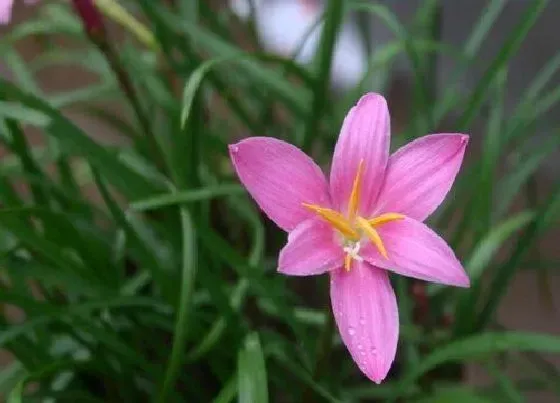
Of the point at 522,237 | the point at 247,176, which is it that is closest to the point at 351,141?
the point at 247,176

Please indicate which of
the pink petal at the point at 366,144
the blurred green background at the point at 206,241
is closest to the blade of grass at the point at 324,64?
the blurred green background at the point at 206,241

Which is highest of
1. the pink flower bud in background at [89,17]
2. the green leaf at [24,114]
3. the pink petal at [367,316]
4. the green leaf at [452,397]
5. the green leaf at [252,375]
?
the pink flower bud in background at [89,17]

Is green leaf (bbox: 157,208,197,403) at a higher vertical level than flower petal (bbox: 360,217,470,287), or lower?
lower

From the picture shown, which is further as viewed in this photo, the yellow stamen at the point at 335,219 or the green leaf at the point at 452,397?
the green leaf at the point at 452,397

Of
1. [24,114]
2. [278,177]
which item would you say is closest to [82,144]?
[24,114]

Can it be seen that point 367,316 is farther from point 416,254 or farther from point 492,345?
point 492,345

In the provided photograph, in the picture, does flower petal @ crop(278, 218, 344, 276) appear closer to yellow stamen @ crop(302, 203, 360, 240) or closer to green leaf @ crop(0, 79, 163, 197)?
yellow stamen @ crop(302, 203, 360, 240)

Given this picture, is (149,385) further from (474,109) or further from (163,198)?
(474,109)

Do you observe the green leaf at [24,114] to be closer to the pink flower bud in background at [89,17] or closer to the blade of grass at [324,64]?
the pink flower bud in background at [89,17]

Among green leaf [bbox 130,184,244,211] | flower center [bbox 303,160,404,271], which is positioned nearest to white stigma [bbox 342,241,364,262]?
flower center [bbox 303,160,404,271]
